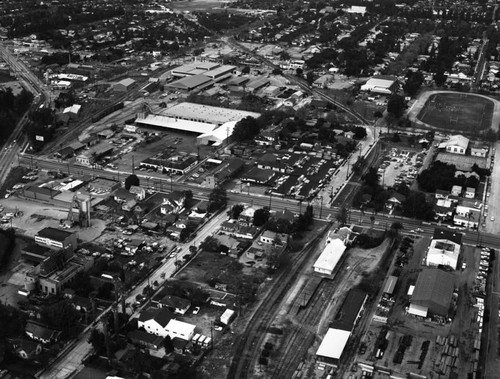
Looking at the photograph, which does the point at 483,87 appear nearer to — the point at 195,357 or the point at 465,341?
the point at 465,341

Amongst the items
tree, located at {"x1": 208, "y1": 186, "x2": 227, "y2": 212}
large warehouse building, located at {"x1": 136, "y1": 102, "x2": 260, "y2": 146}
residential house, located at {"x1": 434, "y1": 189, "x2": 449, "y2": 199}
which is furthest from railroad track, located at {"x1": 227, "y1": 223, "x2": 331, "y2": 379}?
large warehouse building, located at {"x1": 136, "y1": 102, "x2": 260, "y2": 146}

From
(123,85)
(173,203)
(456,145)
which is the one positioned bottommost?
(123,85)

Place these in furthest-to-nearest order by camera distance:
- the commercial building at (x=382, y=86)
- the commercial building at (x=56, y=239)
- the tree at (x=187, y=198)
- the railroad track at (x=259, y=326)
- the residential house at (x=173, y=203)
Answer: the commercial building at (x=382, y=86) < the tree at (x=187, y=198) < the residential house at (x=173, y=203) < the commercial building at (x=56, y=239) < the railroad track at (x=259, y=326)

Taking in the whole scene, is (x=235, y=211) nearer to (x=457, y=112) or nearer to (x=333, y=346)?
(x=333, y=346)

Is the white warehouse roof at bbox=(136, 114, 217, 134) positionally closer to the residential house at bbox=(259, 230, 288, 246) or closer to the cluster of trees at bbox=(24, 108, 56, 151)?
the cluster of trees at bbox=(24, 108, 56, 151)

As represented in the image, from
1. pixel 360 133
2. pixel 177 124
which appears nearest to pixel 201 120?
pixel 177 124

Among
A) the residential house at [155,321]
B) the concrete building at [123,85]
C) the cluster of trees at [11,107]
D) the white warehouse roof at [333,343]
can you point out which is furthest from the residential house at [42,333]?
the concrete building at [123,85]

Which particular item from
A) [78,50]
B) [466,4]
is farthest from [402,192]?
[466,4]

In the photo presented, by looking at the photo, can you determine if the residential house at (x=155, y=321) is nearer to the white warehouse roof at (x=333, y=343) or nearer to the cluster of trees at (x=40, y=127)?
the white warehouse roof at (x=333, y=343)
